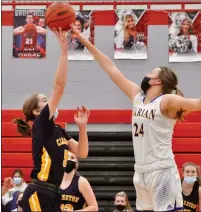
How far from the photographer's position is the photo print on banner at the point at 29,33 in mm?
10211

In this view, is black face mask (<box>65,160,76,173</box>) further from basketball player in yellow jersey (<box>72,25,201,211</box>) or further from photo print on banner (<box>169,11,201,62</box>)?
photo print on banner (<box>169,11,201,62</box>)

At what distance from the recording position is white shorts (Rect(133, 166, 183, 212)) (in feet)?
13.2

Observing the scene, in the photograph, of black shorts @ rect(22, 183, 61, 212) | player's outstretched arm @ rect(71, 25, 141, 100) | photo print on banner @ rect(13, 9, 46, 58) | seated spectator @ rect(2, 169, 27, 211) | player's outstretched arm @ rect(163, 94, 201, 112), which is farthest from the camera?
photo print on banner @ rect(13, 9, 46, 58)

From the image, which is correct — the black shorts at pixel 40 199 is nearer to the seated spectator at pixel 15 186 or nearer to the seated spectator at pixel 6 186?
the seated spectator at pixel 15 186

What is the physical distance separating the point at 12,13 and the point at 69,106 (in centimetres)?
200

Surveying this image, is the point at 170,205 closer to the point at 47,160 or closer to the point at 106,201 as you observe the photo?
the point at 47,160

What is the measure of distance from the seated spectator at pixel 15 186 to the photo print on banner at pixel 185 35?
3358 mm

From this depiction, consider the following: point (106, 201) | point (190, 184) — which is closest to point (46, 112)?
point (190, 184)

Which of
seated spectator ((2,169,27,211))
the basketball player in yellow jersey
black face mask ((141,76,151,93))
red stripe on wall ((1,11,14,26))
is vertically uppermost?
red stripe on wall ((1,11,14,26))

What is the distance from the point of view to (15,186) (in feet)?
29.0

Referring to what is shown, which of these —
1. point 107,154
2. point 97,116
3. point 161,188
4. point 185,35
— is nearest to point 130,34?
point 185,35

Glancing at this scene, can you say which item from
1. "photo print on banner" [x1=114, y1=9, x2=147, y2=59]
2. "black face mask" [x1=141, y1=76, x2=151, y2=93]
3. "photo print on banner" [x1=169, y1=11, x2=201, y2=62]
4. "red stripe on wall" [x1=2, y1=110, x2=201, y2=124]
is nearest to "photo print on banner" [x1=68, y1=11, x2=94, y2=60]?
"photo print on banner" [x1=114, y1=9, x2=147, y2=59]

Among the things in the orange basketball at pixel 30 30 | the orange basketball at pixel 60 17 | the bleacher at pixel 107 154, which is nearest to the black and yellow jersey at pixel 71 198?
the orange basketball at pixel 60 17

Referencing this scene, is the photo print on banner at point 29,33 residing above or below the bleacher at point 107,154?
above
